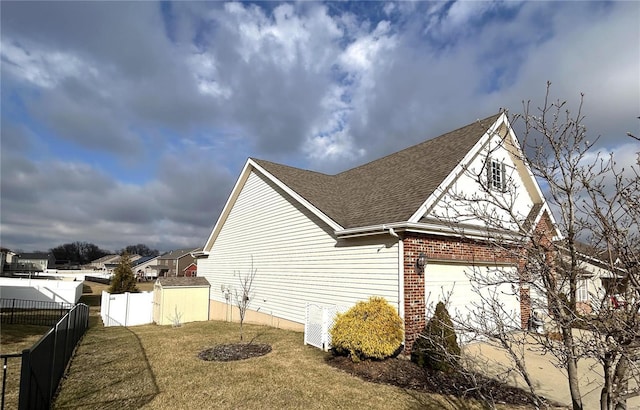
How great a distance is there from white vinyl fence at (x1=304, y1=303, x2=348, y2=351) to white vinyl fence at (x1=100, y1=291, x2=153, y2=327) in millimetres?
11940

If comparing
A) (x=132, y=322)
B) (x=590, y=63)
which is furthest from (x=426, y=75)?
(x=132, y=322)

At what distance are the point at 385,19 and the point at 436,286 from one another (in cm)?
902

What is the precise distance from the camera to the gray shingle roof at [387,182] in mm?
10539

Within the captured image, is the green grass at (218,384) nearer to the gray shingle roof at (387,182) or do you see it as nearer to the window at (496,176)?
the window at (496,176)

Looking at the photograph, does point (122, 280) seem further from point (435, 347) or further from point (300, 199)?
point (435, 347)

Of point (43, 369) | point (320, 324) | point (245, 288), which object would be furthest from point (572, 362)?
point (245, 288)

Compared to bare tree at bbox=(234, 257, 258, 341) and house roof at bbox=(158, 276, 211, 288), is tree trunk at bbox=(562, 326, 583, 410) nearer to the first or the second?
bare tree at bbox=(234, 257, 258, 341)

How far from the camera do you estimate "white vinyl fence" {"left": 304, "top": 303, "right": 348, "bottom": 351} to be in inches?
400

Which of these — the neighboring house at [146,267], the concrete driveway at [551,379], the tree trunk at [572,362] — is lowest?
the neighboring house at [146,267]

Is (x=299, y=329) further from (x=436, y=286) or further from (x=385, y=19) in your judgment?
(x=385, y=19)

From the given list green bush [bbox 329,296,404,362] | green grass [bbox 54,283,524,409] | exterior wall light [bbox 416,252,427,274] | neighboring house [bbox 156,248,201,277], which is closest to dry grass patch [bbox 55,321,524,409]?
green grass [bbox 54,283,524,409]

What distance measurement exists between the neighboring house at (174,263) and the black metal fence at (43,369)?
221ft

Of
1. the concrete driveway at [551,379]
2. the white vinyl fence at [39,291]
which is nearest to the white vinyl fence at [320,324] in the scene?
the concrete driveway at [551,379]

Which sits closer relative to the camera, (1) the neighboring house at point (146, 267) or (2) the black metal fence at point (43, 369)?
(2) the black metal fence at point (43, 369)
